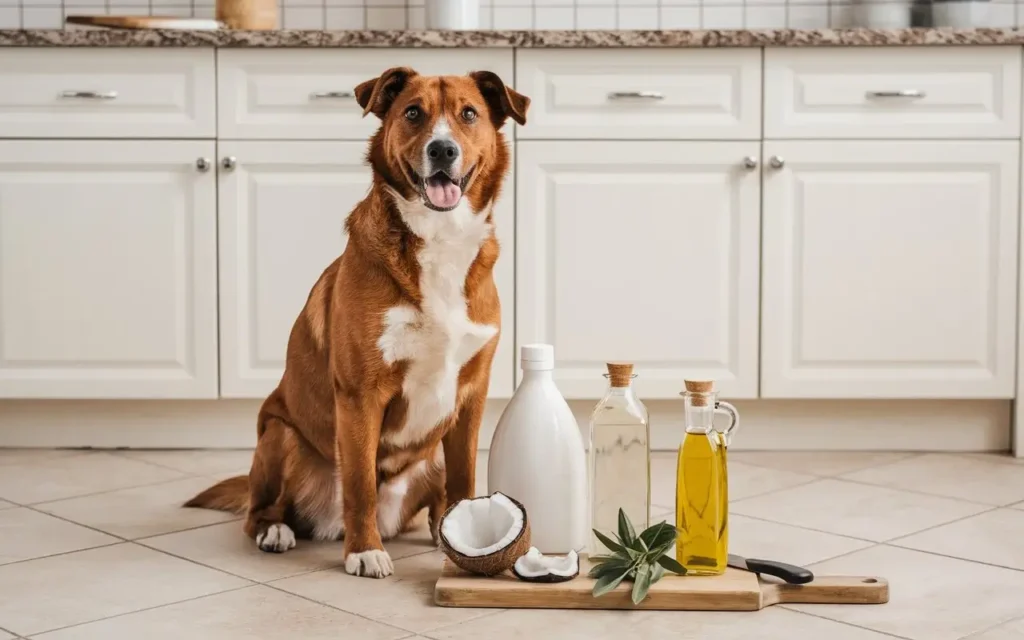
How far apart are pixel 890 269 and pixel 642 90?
755 millimetres

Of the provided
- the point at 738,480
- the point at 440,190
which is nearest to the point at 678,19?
the point at 738,480

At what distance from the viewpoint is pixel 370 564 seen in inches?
83.8

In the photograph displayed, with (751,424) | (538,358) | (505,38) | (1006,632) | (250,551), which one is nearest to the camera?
(1006,632)

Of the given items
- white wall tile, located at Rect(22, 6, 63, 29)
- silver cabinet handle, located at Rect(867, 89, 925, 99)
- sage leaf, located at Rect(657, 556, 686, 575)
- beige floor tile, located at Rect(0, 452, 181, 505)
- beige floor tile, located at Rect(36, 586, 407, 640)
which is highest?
white wall tile, located at Rect(22, 6, 63, 29)

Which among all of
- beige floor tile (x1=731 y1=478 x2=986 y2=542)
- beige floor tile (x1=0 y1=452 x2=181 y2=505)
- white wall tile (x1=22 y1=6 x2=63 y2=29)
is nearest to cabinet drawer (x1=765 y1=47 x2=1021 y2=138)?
beige floor tile (x1=731 y1=478 x2=986 y2=542)

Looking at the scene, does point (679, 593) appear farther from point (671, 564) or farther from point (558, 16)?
point (558, 16)

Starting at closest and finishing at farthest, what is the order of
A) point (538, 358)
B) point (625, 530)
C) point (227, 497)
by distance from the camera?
point (625, 530) → point (538, 358) → point (227, 497)

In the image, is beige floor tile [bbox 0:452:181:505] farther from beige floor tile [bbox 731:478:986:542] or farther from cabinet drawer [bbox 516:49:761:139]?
beige floor tile [bbox 731:478:986:542]

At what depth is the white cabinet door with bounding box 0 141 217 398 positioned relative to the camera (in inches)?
124

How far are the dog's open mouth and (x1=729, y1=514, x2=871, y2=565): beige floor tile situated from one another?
31.5 inches

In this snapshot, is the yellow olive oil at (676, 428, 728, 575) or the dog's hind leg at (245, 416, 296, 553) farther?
the dog's hind leg at (245, 416, 296, 553)

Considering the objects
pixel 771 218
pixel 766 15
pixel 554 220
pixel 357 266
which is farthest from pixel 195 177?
pixel 766 15

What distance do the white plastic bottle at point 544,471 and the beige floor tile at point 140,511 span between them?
70 centimetres

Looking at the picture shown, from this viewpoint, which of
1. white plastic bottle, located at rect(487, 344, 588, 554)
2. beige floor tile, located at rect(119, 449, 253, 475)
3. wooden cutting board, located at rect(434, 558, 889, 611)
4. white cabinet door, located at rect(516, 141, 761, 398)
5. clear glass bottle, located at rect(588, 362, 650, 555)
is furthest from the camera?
white cabinet door, located at rect(516, 141, 761, 398)
